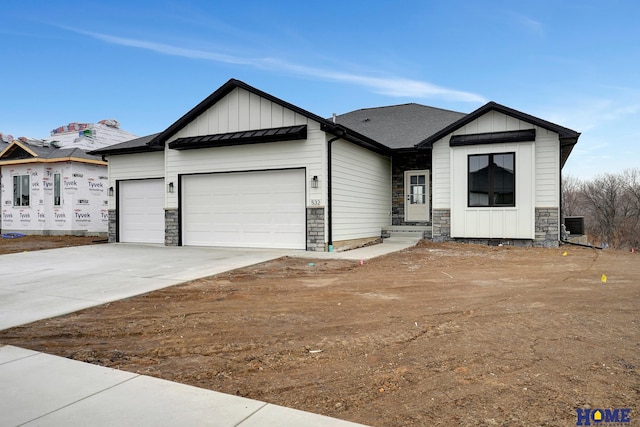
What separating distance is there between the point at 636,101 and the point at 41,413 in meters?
26.0

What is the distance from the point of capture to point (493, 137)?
12.3 m

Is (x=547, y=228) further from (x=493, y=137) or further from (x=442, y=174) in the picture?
(x=442, y=174)

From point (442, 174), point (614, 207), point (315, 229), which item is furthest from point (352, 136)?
point (614, 207)

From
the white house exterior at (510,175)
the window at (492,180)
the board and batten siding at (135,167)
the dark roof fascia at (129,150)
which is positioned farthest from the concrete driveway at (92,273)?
the window at (492,180)

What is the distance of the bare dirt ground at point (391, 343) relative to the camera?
2695 millimetres

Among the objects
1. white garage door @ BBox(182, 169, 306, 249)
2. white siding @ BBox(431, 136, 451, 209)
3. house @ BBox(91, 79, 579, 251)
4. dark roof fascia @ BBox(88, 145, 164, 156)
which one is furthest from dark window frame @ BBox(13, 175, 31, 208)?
white siding @ BBox(431, 136, 451, 209)

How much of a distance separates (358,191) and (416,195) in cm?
324

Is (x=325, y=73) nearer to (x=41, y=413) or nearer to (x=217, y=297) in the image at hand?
(x=217, y=297)

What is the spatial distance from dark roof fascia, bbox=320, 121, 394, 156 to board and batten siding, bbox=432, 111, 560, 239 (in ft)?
6.27

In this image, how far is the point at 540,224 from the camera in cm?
1206

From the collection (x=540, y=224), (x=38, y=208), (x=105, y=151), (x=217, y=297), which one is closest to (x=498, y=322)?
(x=217, y=297)

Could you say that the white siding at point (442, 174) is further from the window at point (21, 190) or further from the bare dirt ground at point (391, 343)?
the window at point (21, 190)

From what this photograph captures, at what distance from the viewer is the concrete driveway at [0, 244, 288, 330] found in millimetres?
5668

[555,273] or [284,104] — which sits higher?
[284,104]
